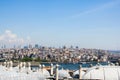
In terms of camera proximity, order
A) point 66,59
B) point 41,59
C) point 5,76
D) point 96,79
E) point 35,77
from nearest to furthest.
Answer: point 5,76 < point 35,77 < point 96,79 < point 41,59 < point 66,59

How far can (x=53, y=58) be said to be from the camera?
172375mm

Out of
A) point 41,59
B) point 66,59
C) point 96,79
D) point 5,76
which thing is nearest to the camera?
point 5,76

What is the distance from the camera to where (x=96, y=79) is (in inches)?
1336

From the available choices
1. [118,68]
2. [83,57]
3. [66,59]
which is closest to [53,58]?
[66,59]

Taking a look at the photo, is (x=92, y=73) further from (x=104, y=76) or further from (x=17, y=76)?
(x=17, y=76)

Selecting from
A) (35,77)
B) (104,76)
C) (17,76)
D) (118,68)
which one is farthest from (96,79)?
(17,76)

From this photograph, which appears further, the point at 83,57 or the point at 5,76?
the point at 83,57

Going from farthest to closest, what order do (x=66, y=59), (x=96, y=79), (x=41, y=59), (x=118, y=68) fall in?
1. (x=66, y=59)
2. (x=41, y=59)
3. (x=118, y=68)
4. (x=96, y=79)

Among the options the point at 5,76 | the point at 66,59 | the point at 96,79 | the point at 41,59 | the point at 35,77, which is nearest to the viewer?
the point at 5,76

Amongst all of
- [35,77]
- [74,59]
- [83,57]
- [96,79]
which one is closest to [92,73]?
[96,79]

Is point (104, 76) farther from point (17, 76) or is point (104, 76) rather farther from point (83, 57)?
point (83, 57)

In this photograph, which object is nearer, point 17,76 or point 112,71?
point 17,76

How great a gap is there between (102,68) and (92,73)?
1507 millimetres

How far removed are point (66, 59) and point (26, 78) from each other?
147 metres
